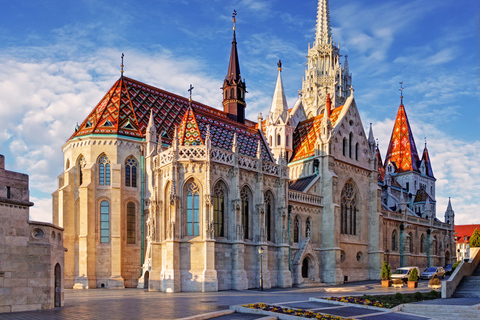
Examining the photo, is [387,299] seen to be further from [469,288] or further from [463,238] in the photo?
[463,238]

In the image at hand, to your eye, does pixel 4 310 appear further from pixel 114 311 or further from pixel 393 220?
pixel 393 220

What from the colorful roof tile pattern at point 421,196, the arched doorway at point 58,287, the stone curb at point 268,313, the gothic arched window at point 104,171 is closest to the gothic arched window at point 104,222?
the gothic arched window at point 104,171

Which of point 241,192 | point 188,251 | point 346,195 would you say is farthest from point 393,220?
point 188,251

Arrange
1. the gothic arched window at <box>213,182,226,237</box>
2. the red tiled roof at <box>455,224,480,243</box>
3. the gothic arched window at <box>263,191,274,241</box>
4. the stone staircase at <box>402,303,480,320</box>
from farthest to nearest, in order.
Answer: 1. the red tiled roof at <box>455,224,480,243</box>
2. the gothic arched window at <box>263,191,274,241</box>
3. the gothic arched window at <box>213,182,226,237</box>
4. the stone staircase at <box>402,303,480,320</box>

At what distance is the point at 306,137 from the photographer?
142 ft

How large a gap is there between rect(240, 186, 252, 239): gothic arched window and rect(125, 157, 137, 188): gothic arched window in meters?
9.79

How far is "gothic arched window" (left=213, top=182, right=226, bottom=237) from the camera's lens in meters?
30.2

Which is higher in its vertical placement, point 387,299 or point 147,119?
point 147,119

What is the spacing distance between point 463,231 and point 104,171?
289 ft

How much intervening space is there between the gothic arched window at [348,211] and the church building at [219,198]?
0.09 m

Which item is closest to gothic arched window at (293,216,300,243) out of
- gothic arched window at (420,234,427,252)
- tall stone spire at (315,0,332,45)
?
gothic arched window at (420,234,427,252)

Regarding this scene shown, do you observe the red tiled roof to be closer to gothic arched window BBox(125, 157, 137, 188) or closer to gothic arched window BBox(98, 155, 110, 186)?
gothic arched window BBox(125, 157, 137, 188)

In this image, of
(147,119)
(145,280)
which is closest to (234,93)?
(147,119)

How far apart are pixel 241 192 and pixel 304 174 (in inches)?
404
